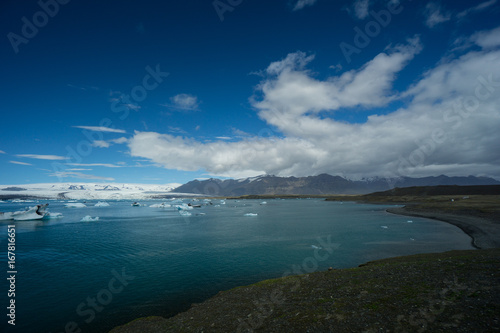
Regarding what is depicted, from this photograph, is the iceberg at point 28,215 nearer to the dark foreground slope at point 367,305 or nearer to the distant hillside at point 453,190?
the dark foreground slope at point 367,305

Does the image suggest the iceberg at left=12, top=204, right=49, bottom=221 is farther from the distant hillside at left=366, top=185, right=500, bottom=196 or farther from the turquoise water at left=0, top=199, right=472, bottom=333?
the distant hillside at left=366, top=185, right=500, bottom=196

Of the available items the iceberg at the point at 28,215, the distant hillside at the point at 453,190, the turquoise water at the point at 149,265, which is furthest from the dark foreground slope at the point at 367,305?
the distant hillside at the point at 453,190

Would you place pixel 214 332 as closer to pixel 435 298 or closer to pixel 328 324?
pixel 328 324

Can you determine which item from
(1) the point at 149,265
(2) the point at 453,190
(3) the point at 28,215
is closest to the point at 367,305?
(1) the point at 149,265

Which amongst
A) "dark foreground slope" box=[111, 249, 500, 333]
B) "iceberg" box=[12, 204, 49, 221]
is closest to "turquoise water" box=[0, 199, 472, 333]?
"dark foreground slope" box=[111, 249, 500, 333]

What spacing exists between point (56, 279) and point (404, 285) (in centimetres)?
2724

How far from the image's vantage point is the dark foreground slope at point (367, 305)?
8.43m

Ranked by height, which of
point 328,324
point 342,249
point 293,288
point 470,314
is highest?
point 470,314

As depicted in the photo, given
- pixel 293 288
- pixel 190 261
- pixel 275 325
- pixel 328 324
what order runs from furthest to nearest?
pixel 190 261, pixel 293 288, pixel 275 325, pixel 328 324

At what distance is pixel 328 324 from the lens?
9.05 m

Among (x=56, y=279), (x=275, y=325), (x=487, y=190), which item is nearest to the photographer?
(x=275, y=325)

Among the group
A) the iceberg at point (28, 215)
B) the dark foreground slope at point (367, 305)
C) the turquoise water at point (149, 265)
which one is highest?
the iceberg at point (28, 215)

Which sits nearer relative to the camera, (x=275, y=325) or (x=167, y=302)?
(x=275, y=325)

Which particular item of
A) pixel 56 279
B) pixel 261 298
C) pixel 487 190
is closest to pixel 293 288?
pixel 261 298
